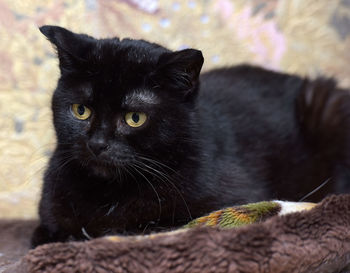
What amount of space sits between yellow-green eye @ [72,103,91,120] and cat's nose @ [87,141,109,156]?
82 millimetres

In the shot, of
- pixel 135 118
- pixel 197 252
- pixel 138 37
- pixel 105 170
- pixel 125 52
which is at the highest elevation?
pixel 138 37

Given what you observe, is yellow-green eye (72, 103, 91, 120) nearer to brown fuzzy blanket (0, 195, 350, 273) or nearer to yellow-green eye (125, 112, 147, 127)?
yellow-green eye (125, 112, 147, 127)

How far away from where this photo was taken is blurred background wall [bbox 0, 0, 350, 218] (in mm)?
1746

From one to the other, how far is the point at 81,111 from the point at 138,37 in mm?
779

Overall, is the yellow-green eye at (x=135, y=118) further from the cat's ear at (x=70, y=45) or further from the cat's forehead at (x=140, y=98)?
the cat's ear at (x=70, y=45)

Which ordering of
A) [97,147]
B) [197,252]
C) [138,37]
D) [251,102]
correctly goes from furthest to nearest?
[138,37] → [251,102] → [97,147] → [197,252]

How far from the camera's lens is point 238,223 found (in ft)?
3.42

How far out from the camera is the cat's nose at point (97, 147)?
1.04m

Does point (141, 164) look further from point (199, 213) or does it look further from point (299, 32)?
point (299, 32)

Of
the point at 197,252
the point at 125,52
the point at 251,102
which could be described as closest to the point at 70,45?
the point at 125,52

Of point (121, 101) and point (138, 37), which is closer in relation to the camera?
point (121, 101)

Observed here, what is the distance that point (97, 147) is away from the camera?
1.04 meters

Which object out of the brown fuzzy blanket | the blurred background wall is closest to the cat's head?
the brown fuzzy blanket

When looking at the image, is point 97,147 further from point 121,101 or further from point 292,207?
point 292,207
